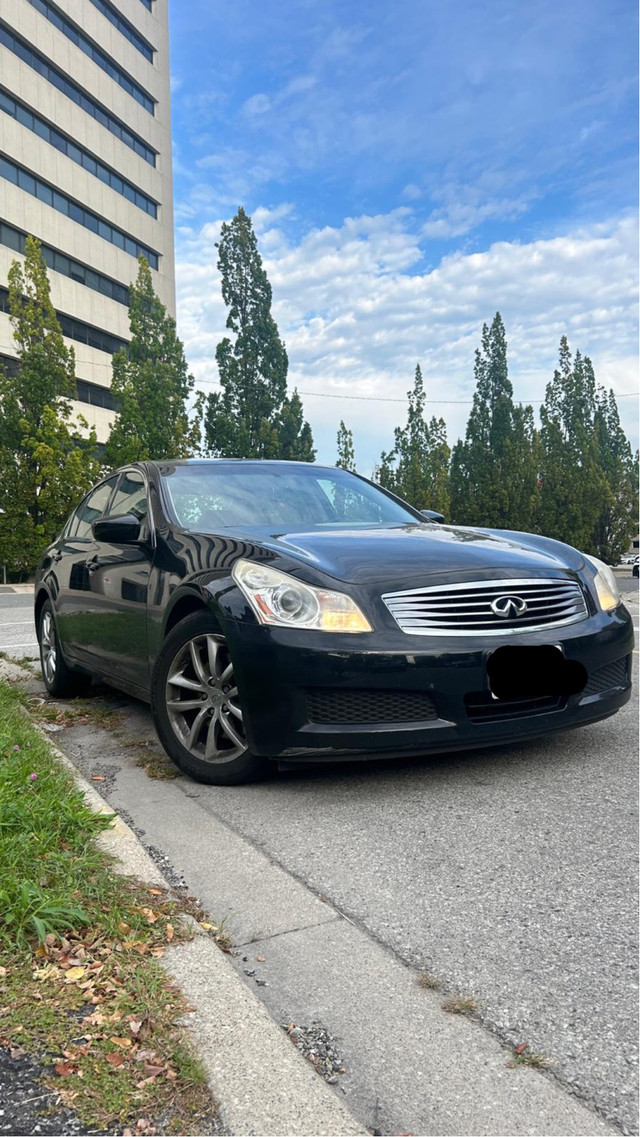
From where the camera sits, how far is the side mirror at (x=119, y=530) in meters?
4.25

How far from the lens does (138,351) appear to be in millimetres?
29359

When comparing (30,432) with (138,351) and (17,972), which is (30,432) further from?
(17,972)

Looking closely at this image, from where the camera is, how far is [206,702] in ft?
11.5

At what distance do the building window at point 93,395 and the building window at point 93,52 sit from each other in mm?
15334

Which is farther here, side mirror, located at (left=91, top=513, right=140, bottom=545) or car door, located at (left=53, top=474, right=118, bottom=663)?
car door, located at (left=53, top=474, right=118, bottom=663)

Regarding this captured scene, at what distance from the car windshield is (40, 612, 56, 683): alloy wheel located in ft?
5.65

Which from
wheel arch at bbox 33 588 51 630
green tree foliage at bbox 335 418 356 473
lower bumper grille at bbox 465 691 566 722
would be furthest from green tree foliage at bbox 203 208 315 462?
lower bumper grille at bbox 465 691 566 722

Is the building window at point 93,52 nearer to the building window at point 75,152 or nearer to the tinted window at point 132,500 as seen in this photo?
the building window at point 75,152

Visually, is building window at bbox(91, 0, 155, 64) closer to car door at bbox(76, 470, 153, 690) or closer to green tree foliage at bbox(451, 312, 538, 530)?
green tree foliage at bbox(451, 312, 538, 530)

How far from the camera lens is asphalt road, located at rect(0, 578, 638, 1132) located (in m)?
1.78

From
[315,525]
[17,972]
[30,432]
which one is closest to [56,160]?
[30,432]

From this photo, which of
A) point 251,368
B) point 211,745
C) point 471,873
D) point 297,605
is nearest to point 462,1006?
point 471,873

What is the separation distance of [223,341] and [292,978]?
3691 cm

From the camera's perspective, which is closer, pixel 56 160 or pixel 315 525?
pixel 315 525
